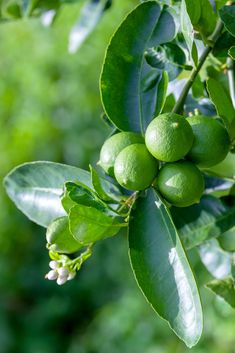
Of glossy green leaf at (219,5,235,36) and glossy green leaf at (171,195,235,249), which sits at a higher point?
glossy green leaf at (219,5,235,36)

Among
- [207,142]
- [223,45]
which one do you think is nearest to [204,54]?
[223,45]

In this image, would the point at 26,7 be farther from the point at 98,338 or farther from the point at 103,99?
the point at 98,338

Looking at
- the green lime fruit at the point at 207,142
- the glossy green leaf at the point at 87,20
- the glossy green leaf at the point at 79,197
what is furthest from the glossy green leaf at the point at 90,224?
the glossy green leaf at the point at 87,20

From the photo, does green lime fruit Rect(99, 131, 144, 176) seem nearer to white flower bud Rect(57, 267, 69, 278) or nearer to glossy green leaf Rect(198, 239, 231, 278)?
white flower bud Rect(57, 267, 69, 278)

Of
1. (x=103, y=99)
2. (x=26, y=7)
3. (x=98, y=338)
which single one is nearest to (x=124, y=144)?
(x=103, y=99)

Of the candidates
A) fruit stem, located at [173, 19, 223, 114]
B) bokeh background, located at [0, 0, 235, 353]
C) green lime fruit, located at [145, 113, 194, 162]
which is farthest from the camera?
bokeh background, located at [0, 0, 235, 353]

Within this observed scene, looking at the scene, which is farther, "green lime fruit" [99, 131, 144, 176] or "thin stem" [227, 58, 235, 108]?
"thin stem" [227, 58, 235, 108]

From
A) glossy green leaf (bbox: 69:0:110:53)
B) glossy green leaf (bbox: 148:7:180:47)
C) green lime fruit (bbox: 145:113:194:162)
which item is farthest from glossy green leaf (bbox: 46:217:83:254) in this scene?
glossy green leaf (bbox: 69:0:110:53)
